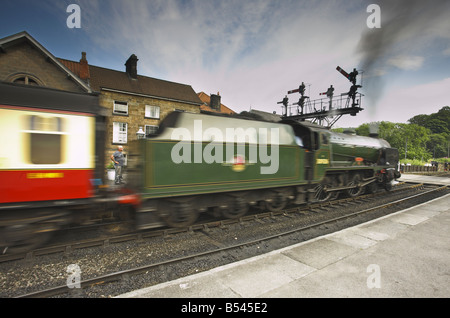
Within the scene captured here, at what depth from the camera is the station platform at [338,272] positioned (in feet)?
9.83

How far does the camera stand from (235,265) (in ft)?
12.0

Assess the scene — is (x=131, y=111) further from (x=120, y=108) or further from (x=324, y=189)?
(x=324, y=189)

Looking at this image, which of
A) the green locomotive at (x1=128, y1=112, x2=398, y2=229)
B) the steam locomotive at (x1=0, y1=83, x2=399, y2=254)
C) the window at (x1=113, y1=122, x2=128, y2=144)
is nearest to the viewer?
the steam locomotive at (x1=0, y1=83, x2=399, y2=254)

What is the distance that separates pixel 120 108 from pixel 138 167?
16598 millimetres

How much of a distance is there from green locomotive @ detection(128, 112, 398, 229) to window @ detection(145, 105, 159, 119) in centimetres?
1581

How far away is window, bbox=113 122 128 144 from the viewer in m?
18.8

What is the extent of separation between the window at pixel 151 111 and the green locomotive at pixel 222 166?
51.9 feet

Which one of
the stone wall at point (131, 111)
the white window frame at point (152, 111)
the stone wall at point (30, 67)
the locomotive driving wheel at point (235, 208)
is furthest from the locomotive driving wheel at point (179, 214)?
the white window frame at point (152, 111)

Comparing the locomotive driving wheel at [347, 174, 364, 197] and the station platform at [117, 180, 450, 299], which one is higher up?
the locomotive driving wheel at [347, 174, 364, 197]

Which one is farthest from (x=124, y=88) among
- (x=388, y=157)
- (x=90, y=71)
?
(x=388, y=157)

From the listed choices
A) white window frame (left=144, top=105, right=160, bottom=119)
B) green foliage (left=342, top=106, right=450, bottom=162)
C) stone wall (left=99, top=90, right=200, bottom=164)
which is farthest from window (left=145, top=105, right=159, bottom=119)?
green foliage (left=342, top=106, right=450, bottom=162)

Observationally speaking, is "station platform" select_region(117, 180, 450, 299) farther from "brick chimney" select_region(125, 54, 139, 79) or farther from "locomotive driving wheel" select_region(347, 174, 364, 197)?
"brick chimney" select_region(125, 54, 139, 79)

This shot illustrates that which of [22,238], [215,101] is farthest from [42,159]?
[215,101]
